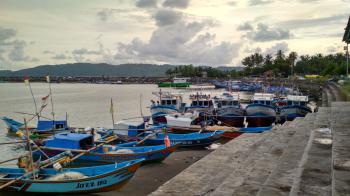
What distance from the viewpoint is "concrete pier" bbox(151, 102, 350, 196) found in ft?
16.6

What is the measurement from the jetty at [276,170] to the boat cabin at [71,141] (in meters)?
8.57

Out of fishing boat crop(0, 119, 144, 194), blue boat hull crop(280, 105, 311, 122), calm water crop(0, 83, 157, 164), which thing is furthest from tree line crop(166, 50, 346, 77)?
fishing boat crop(0, 119, 144, 194)

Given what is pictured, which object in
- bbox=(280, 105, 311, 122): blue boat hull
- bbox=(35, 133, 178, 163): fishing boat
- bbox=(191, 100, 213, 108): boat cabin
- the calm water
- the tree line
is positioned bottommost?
the calm water

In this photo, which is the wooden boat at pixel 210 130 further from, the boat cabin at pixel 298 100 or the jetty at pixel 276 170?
the boat cabin at pixel 298 100

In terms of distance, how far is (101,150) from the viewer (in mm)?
16219

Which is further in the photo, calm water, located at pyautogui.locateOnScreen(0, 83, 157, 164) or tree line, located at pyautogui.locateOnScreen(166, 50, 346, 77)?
tree line, located at pyautogui.locateOnScreen(166, 50, 346, 77)

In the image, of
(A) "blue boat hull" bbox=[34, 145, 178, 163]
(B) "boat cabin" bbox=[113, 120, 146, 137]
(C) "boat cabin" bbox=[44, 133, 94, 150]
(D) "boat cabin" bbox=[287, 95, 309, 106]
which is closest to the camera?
(A) "blue boat hull" bbox=[34, 145, 178, 163]

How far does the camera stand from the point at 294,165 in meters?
6.50

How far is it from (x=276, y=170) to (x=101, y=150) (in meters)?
11.4

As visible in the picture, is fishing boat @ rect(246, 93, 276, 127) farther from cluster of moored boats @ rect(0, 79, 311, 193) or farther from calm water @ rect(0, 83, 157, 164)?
calm water @ rect(0, 83, 157, 164)

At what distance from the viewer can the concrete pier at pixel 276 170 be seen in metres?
5.05

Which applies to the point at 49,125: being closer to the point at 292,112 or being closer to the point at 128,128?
the point at 128,128

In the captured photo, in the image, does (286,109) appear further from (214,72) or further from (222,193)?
(214,72)

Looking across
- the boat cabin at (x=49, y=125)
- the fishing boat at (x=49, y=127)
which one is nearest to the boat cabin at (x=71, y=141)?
the fishing boat at (x=49, y=127)
